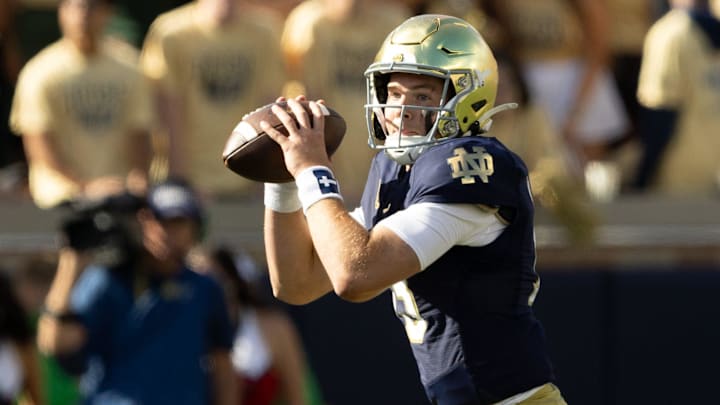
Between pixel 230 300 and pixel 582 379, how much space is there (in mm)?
1949

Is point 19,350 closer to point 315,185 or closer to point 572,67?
point 572,67

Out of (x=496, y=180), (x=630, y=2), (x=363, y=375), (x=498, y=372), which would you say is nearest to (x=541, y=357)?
(x=498, y=372)

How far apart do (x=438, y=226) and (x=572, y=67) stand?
185 inches

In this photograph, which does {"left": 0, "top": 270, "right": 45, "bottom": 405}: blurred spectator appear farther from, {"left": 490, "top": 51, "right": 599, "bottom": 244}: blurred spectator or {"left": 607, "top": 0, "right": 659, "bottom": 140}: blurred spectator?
{"left": 607, "top": 0, "right": 659, "bottom": 140}: blurred spectator

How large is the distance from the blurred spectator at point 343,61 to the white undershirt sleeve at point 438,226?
3.82 metres

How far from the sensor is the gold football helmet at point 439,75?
375 cm

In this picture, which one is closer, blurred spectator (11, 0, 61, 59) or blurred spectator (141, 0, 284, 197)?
blurred spectator (141, 0, 284, 197)

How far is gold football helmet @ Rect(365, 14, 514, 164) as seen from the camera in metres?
3.75

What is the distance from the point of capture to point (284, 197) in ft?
12.9

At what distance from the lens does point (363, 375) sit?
7816 millimetres

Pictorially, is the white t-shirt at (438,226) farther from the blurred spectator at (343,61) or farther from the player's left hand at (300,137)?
the blurred spectator at (343,61)

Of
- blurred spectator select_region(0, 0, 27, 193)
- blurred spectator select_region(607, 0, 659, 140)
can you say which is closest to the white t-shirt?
blurred spectator select_region(0, 0, 27, 193)

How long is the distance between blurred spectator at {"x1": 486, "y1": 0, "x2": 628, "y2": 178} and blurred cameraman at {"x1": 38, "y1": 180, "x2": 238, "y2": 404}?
7.20ft

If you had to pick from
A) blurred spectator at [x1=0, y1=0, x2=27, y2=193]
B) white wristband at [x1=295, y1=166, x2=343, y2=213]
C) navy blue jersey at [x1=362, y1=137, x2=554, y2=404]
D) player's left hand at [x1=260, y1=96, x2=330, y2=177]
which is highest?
player's left hand at [x1=260, y1=96, x2=330, y2=177]
